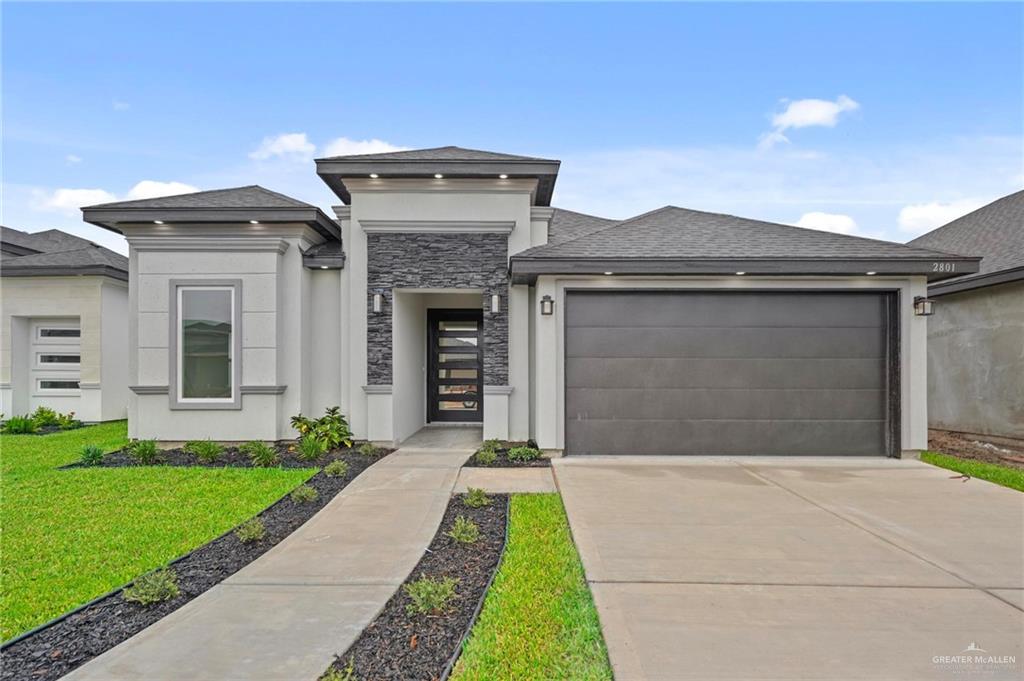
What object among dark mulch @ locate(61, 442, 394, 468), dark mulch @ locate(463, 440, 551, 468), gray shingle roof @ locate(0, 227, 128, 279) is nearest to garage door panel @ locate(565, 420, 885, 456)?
dark mulch @ locate(463, 440, 551, 468)

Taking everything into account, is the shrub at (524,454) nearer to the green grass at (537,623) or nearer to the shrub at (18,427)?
the green grass at (537,623)

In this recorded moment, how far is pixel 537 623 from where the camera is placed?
2725mm

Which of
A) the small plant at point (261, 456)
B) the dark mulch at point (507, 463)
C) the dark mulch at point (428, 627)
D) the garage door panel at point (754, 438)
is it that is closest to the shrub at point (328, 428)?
the small plant at point (261, 456)

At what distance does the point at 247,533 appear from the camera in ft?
12.7

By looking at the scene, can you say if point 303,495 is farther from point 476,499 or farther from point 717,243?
point 717,243

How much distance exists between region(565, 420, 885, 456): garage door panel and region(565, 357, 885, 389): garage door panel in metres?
0.57

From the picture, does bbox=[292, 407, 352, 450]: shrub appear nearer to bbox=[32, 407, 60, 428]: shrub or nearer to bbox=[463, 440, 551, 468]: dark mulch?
bbox=[463, 440, 551, 468]: dark mulch

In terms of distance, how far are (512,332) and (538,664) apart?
19.3 ft

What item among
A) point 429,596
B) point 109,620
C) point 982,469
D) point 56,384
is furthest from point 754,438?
point 56,384

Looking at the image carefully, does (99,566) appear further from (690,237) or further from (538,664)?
(690,237)

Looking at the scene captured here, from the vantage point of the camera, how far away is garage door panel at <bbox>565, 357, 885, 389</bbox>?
7.27 m

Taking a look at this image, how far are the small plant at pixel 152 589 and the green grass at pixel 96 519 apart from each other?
322mm

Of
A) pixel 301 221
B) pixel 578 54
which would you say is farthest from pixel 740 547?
pixel 578 54

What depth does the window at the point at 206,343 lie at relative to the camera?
25.8 feet
